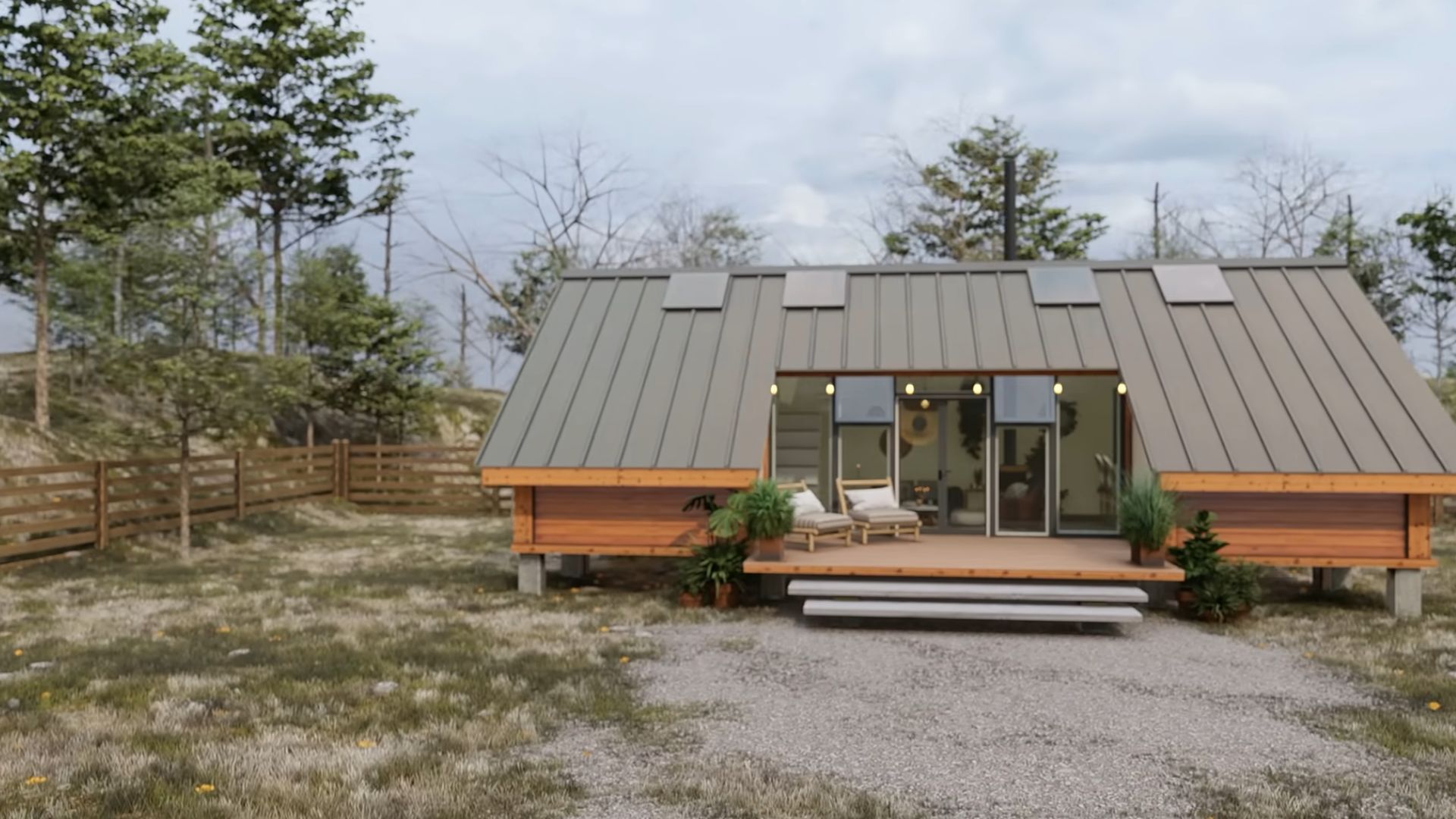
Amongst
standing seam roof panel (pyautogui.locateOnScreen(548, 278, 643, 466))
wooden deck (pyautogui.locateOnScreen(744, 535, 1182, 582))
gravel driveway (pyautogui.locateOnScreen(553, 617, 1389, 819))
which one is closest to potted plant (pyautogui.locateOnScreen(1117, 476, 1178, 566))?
wooden deck (pyautogui.locateOnScreen(744, 535, 1182, 582))

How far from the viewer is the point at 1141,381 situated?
1048 centimetres

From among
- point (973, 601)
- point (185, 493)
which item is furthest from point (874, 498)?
point (185, 493)

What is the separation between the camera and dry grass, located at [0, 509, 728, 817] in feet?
15.3

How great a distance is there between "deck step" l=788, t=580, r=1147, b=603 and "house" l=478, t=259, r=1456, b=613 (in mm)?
142

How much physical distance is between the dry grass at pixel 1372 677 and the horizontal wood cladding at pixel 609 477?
5003 millimetres

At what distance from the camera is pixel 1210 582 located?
9.19 meters

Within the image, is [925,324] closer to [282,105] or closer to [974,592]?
[974,592]

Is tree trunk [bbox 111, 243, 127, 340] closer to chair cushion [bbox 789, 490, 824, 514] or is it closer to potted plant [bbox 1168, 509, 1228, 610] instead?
chair cushion [bbox 789, 490, 824, 514]

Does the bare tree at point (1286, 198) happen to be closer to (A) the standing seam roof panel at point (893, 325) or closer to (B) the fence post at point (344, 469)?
(A) the standing seam roof panel at point (893, 325)

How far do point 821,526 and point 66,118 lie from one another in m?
15.0

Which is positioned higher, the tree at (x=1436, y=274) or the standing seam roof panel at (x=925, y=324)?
the tree at (x=1436, y=274)

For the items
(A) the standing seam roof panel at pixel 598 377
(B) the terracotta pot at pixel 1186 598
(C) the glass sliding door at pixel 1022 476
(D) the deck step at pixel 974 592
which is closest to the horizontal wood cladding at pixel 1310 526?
(B) the terracotta pot at pixel 1186 598

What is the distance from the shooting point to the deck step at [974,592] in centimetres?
904

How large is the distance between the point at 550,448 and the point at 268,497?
31.7 ft
